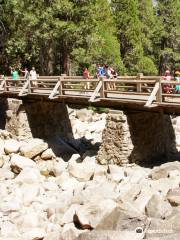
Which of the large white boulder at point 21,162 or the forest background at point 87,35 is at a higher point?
the forest background at point 87,35

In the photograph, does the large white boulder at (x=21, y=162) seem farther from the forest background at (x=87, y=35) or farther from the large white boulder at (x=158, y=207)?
the forest background at (x=87, y=35)

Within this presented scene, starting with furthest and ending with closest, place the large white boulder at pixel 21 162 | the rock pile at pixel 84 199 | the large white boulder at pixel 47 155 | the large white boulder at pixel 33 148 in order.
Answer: the large white boulder at pixel 47 155 < the large white boulder at pixel 33 148 < the large white boulder at pixel 21 162 < the rock pile at pixel 84 199

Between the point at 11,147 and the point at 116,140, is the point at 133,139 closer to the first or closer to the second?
the point at 116,140

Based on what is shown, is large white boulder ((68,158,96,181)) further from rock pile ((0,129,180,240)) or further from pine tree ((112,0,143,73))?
pine tree ((112,0,143,73))

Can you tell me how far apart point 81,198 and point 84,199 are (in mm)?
156

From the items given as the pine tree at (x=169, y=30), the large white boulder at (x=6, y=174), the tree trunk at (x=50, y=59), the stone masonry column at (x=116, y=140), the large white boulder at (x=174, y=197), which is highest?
the pine tree at (x=169, y=30)

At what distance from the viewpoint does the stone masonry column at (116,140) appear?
709 inches

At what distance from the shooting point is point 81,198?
14953 mm

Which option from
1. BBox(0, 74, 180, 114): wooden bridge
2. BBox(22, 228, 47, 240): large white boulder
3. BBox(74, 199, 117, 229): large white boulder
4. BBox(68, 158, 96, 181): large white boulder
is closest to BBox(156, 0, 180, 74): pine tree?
BBox(0, 74, 180, 114): wooden bridge

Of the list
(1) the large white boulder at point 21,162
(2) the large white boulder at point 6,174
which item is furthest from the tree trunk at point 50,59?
(2) the large white boulder at point 6,174

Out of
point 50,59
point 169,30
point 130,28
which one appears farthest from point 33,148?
point 169,30

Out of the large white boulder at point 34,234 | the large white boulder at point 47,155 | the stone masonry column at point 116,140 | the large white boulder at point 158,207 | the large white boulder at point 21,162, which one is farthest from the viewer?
the large white boulder at point 47,155

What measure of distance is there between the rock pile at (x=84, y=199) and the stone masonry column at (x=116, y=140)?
1.38 ft

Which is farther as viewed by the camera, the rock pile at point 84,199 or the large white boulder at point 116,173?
the large white boulder at point 116,173
